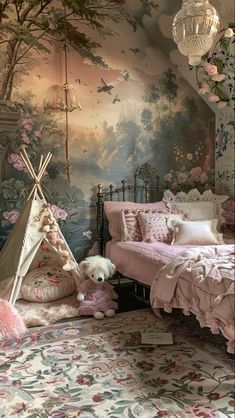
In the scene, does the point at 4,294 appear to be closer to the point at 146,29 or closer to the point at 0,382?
the point at 0,382

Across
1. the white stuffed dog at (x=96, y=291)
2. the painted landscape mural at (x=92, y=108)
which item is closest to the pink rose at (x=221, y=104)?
the painted landscape mural at (x=92, y=108)

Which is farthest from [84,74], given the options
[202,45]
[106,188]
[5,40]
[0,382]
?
[0,382]

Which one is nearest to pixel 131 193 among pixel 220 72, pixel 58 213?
pixel 58 213

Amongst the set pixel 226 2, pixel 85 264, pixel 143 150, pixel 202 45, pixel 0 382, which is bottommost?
pixel 0 382

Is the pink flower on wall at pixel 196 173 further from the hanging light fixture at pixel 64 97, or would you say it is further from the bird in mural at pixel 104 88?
the hanging light fixture at pixel 64 97

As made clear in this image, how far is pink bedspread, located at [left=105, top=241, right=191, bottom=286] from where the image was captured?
2.88 metres

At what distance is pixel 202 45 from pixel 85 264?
6.42ft

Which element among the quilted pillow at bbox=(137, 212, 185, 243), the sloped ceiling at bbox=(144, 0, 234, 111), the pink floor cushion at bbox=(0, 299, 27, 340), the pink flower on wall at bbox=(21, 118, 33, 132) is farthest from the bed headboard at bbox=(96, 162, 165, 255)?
the pink floor cushion at bbox=(0, 299, 27, 340)

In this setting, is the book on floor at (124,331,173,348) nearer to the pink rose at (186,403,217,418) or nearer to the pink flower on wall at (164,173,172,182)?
the pink rose at (186,403,217,418)

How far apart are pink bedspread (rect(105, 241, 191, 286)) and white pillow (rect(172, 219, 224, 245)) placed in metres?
0.11

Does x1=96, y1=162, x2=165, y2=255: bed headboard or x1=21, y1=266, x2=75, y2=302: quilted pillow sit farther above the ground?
x1=96, y1=162, x2=165, y2=255: bed headboard

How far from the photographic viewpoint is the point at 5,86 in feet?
11.7

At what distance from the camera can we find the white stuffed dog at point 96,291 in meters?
3.03

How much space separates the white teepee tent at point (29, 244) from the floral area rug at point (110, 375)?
0.51 meters
